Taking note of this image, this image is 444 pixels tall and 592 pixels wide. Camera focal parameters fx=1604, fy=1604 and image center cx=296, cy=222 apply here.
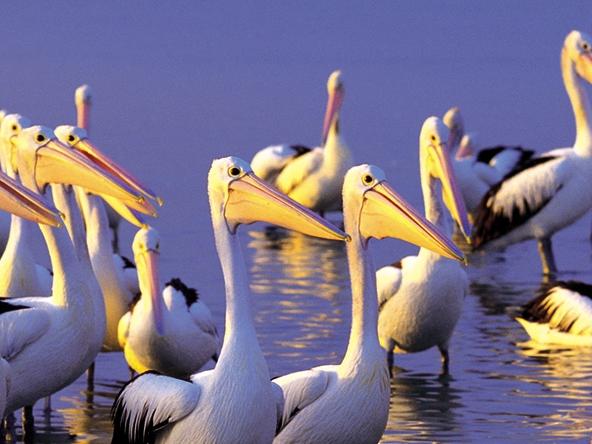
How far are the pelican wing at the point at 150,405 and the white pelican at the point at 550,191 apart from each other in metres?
7.60

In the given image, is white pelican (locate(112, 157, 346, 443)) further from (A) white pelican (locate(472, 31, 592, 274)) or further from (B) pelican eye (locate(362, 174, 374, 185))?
(A) white pelican (locate(472, 31, 592, 274))

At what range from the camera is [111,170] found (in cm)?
716

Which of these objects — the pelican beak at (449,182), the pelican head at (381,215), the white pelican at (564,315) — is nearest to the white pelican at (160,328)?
the pelican beak at (449,182)

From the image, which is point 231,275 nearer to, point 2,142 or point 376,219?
point 376,219

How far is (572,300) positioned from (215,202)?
167 inches

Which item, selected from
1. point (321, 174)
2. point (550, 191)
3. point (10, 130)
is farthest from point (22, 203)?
point (321, 174)

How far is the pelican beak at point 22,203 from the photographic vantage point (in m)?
5.41

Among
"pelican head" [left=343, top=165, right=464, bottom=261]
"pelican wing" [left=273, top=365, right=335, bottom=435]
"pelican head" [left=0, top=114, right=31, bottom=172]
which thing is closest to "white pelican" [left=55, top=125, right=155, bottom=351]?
"pelican head" [left=0, top=114, right=31, bottom=172]

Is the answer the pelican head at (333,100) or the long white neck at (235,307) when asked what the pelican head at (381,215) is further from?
the pelican head at (333,100)

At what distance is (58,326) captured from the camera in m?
6.09

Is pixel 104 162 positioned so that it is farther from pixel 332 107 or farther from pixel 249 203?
pixel 332 107

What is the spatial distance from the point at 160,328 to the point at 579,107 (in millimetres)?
6361

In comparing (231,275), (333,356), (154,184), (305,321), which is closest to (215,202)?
(231,275)

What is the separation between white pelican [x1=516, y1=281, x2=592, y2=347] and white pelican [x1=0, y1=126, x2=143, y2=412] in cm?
343
